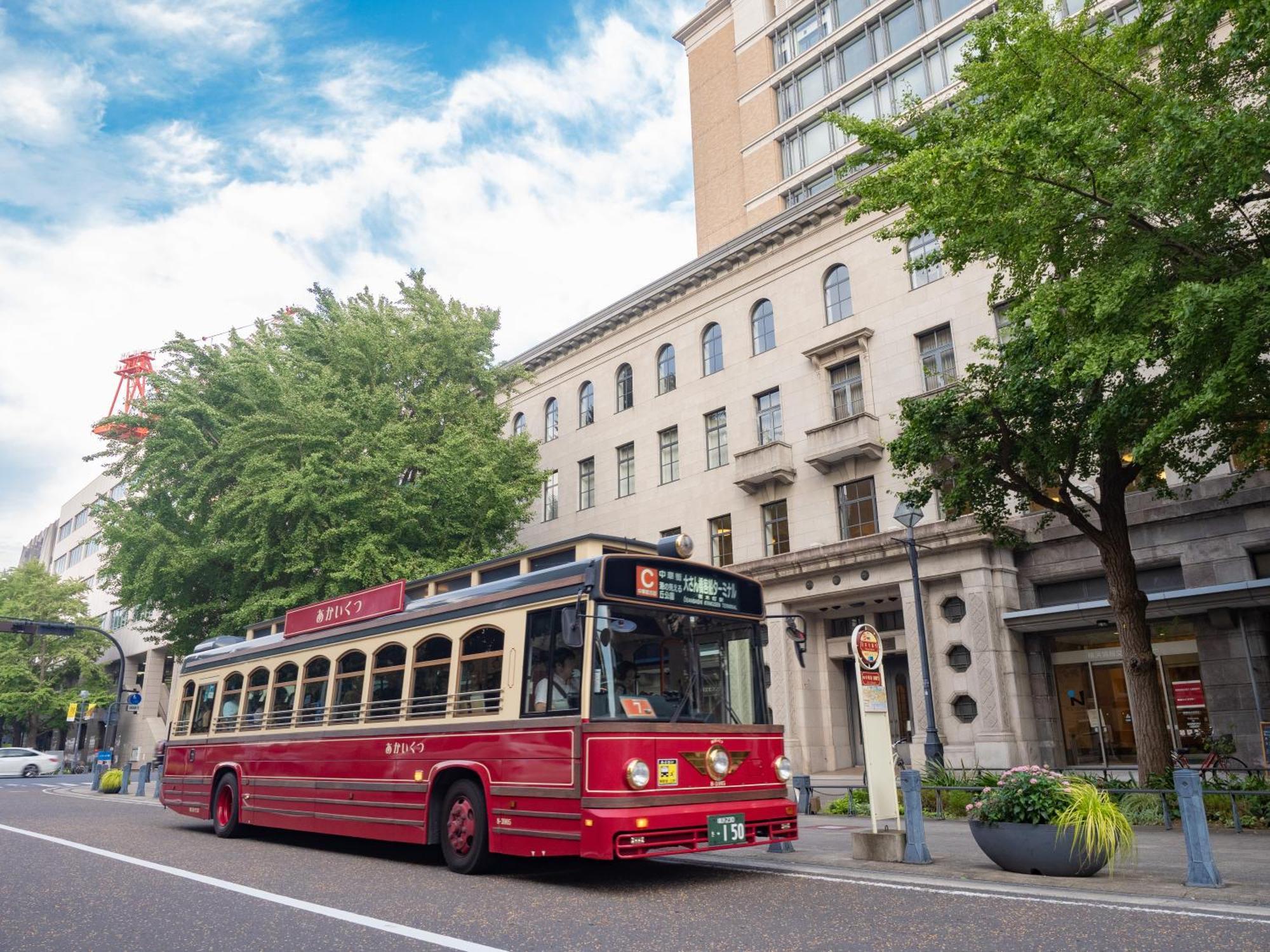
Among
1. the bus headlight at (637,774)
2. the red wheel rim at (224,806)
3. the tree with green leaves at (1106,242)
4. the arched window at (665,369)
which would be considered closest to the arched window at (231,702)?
the red wheel rim at (224,806)

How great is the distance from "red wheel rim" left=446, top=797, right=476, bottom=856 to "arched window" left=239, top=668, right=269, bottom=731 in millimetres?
5253

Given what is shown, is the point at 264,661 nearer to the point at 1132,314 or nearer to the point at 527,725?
the point at 527,725

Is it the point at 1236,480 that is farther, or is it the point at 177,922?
the point at 1236,480

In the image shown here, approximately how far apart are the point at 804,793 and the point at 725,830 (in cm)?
751

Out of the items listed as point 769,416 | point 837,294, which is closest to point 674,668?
point 769,416

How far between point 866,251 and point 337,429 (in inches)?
603

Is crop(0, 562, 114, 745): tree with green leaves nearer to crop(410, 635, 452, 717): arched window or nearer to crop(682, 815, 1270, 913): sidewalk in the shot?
crop(410, 635, 452, 717): arched window

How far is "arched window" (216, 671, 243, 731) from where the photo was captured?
1500cm

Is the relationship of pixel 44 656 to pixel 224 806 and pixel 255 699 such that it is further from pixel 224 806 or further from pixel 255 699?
pixel 255 699

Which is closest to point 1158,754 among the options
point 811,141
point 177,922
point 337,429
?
point 177,922

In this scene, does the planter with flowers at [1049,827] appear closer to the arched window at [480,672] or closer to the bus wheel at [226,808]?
the arched window at [480,672]

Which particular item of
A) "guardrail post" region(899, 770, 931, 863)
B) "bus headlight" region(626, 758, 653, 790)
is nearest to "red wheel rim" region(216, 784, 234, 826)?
"bus headlight" region(626, 758, 653, 790)

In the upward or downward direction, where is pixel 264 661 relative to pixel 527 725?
upward

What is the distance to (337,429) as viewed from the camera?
24.8 metres
